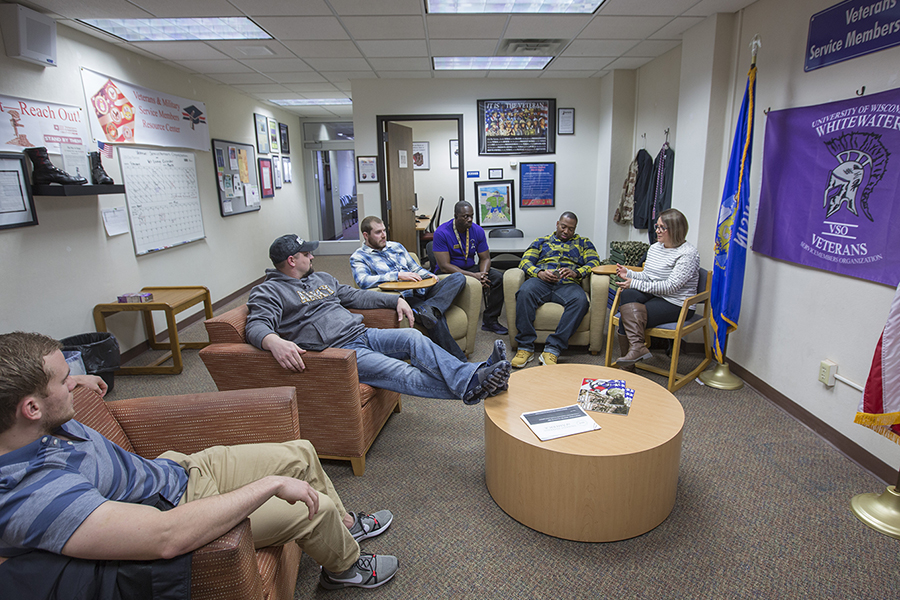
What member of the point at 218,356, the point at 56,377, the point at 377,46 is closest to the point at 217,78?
the point at 377,46

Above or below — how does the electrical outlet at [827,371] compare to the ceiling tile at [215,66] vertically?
below

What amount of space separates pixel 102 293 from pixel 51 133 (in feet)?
3.78

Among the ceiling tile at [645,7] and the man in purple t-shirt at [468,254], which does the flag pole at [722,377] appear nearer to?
the ceiling tile at [645,7]

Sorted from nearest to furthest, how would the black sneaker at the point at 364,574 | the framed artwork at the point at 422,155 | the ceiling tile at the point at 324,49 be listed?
the black sneaker at the point at 364,574
the ceiling tile at the point at 324,49
the framed artwork at the point at 422,155

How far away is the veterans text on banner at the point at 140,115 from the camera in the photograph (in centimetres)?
365

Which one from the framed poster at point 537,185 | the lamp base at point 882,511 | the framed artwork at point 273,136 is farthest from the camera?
the framed artwork at point 273,136

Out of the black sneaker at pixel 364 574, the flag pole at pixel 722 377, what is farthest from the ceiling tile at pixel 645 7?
the black sneaker at pixel 364 574

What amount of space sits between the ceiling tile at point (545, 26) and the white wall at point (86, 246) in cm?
315

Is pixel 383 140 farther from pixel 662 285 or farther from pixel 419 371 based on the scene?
pixel 419 371

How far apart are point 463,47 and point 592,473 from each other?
12.5ft

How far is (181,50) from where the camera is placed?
4.04 meters

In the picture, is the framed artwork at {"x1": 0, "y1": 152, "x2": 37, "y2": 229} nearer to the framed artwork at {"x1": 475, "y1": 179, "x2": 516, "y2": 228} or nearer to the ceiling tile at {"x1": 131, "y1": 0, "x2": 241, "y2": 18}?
the ceiling tile at {"x1": 131, "y1": 0, "x2": 241, "y2": 18}

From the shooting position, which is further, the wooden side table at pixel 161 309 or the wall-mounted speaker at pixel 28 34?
the wooden side table at pixel 161 309

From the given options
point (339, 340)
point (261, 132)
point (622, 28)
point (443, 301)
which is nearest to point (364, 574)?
point (339, 340)
